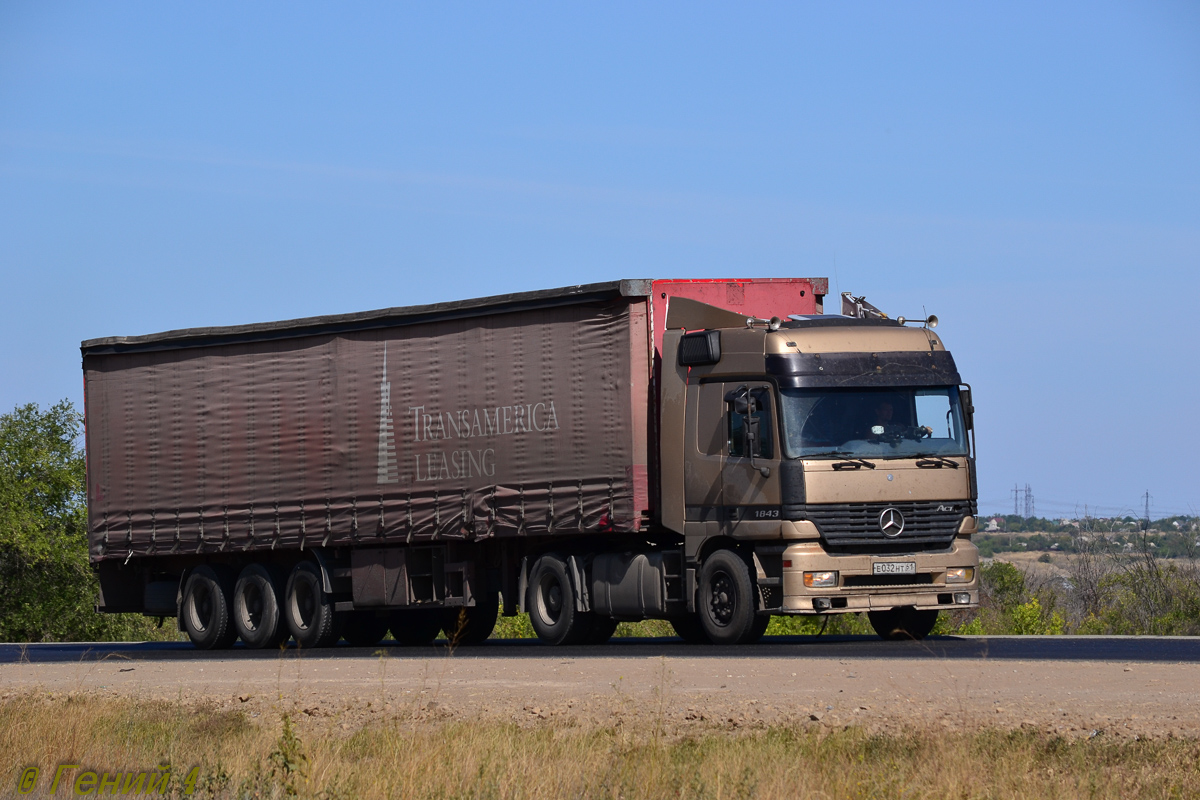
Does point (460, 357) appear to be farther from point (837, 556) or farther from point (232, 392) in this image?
point (837, 556)

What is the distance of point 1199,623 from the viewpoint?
24297 millimetres

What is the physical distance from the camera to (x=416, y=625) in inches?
958

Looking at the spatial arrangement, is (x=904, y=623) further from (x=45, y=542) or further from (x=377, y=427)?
(x=45, y=542)

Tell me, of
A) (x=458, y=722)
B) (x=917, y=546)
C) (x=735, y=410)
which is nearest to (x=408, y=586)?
(x=735, y=410)

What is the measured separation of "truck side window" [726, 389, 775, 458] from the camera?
59.6 ft

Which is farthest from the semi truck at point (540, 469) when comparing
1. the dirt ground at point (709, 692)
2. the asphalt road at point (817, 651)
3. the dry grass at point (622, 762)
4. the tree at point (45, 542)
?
the tree at point (45, 542)

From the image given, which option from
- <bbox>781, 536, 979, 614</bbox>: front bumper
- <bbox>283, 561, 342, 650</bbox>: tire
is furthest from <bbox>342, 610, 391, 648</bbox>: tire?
<bbox>781, 536, 979, 614</bbox>: front bumper

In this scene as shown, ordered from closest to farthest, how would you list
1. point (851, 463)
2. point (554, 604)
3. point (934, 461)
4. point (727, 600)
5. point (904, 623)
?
point (851, 463)
point (934, 461)
point (727, 600)
point (904, 623)
point (554, 604)

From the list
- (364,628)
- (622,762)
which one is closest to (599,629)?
(364,628)

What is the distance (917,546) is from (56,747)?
393 inches

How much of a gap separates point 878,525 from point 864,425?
1.14 m

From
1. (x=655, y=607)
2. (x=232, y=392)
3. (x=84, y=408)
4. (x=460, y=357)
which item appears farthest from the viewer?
(x=84, y=408)

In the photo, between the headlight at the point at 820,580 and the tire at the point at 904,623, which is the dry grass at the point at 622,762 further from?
the tire at the point at 904,623

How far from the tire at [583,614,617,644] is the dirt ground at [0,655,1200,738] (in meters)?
2.16
